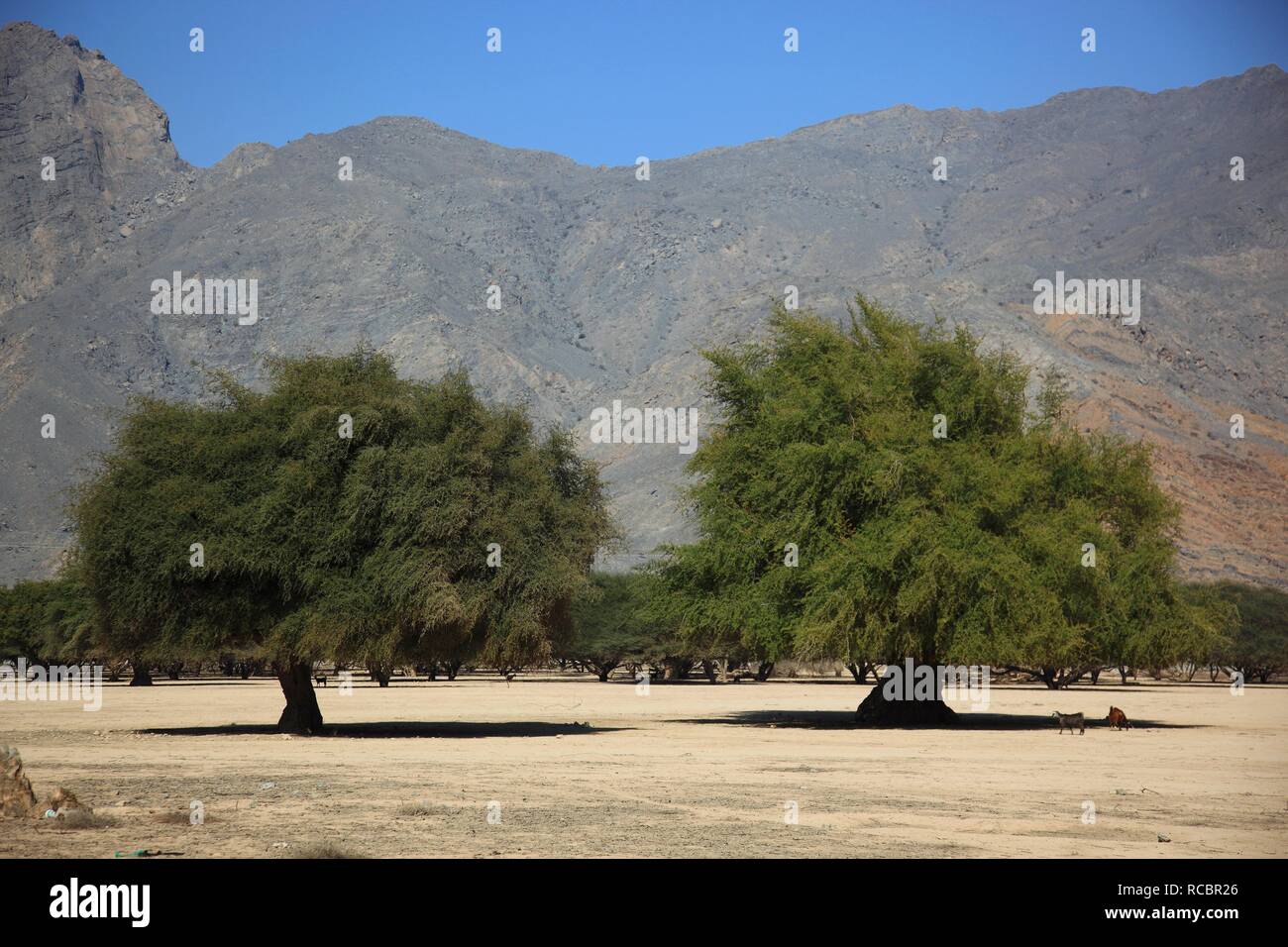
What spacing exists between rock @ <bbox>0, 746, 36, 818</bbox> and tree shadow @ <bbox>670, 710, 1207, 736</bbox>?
28878mm

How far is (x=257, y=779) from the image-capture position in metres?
24.5

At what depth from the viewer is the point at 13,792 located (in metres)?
18.1

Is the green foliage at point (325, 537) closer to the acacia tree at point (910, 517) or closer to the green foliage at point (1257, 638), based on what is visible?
the acacia tree at point (910, 517)

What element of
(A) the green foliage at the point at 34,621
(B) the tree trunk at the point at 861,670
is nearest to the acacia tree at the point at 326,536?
(B) the tree trunk at the point at 861,670

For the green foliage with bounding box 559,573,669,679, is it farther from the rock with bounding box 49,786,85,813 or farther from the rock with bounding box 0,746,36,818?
the rock with bounding box 0,746,36,818

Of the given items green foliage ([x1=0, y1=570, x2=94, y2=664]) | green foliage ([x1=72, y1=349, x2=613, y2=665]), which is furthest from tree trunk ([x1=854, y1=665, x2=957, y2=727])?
green foliage ([x1=0, y1=570, x2=94, y2=664])

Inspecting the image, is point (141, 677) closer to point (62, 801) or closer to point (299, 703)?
point (299, 703)

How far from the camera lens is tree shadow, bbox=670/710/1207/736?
44.6m

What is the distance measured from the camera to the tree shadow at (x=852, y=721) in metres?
44.6

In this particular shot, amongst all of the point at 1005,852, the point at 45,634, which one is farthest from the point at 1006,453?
the point at 45,634

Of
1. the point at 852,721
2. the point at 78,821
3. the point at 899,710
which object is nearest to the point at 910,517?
the point at 899,710

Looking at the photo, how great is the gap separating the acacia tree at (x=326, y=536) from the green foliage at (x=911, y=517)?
7034 millimetres

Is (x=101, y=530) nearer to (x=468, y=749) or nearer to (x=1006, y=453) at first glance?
(x=468, y=749)

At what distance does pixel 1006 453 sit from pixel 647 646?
6952 cm
